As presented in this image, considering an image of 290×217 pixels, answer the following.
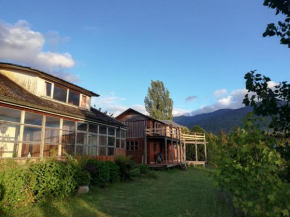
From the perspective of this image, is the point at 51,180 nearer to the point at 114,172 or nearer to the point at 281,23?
the point at 114,172

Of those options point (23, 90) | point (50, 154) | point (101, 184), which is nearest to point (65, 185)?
point (101, 184)

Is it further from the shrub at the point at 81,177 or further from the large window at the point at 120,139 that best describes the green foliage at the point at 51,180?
the large window at the point at 120,139

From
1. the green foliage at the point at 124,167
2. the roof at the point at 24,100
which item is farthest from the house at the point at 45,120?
the green foliage at the point at 124,167

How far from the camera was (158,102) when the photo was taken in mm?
51531

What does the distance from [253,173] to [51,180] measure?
7.77 metres

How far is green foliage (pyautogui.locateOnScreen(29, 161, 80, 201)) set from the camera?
27.3ft

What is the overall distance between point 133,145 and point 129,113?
4.45 m

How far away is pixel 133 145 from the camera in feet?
93.7

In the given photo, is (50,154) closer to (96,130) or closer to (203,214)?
(96,130)

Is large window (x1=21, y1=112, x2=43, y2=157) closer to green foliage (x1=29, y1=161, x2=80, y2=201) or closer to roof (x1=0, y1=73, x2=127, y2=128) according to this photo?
roof (x1=0, y1=73, x2=127, y2=128)

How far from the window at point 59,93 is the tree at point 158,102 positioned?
3475cm

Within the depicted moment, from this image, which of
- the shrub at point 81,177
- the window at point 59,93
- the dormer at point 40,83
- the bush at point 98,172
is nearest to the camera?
the shrub at point 81,177

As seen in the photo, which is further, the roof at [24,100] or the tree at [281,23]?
the roof at [24,100]

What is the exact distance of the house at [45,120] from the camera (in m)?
11.4
